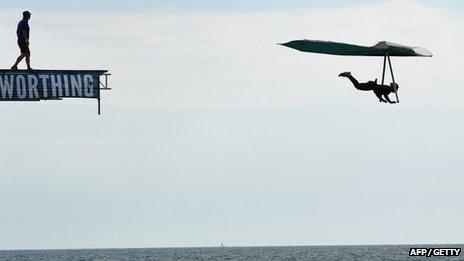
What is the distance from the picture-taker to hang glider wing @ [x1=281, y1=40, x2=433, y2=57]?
39.6 metres

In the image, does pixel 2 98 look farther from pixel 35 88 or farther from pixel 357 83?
pixel 357 83

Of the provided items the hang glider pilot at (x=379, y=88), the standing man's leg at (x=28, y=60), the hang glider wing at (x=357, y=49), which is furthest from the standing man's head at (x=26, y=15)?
the hang glider pilot at (x=379, y=88)

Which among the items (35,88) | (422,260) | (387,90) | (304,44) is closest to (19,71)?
(35,88)

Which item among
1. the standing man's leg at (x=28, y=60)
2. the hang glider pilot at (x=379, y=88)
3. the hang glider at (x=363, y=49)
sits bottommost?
the hang glider pilot at (x=379, y=88)

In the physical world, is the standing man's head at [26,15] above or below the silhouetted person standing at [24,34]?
above

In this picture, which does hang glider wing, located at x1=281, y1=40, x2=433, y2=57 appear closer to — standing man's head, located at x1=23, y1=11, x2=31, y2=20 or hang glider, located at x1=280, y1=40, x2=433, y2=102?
hang glider, located at x1=280, y1=40, x2=433, y2=102

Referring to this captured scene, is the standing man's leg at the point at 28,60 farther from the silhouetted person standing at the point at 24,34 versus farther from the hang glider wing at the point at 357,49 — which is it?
the hang glider wing at the point at 357,49

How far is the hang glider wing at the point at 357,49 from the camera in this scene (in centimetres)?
3962

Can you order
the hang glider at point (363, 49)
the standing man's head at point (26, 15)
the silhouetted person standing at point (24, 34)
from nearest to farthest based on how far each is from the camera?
the standing man's head at point (26, 15) < the silhouetted person standing at point (24, 34) < the hang glider at point (363, 49)

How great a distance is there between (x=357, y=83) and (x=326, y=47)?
2.28 m

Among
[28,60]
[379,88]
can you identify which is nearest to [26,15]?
[28,60]

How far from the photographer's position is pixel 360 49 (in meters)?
41.0

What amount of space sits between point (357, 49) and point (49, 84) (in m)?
13.1

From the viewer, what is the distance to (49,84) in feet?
138
